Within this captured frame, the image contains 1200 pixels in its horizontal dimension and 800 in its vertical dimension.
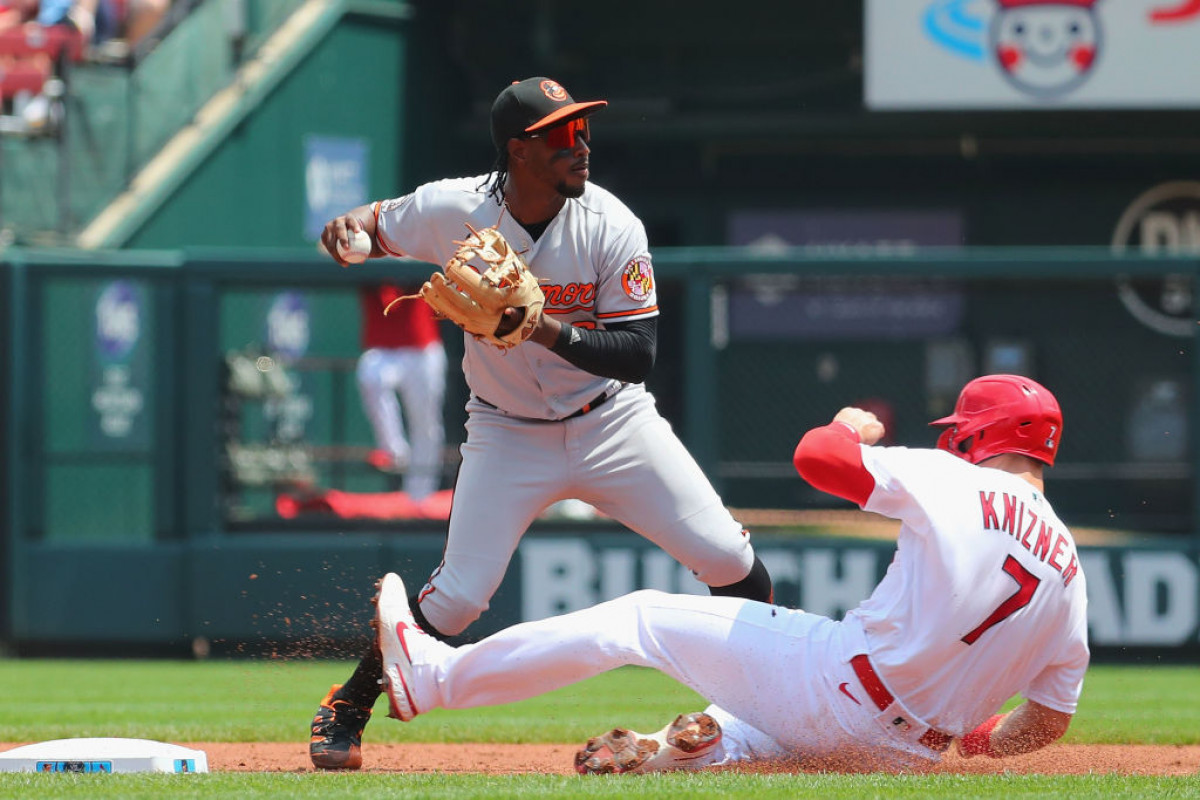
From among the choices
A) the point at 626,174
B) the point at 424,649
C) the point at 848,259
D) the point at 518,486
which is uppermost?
the point at 626,174

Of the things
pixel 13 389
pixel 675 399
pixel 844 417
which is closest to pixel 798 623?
pixel 844 417

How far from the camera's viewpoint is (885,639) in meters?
3.91

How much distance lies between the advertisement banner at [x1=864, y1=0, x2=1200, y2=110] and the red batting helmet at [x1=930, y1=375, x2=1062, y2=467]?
9056 mm

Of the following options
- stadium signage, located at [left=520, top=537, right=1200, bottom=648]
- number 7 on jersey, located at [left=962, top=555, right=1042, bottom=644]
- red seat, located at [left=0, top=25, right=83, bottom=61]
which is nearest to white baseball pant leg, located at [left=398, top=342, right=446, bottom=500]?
stadium signage, located at [left=520, top=537, right=1200, bottom=648]

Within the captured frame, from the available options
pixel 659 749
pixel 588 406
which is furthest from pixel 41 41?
pixel 659 749

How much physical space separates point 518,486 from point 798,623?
0.90 meters

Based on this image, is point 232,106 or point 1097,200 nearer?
point 232,106

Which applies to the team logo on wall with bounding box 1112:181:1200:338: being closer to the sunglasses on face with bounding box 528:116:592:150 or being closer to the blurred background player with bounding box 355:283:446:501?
the blurred background player with bounding box 355:283:446:501

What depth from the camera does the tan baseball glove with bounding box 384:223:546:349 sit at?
159 inches

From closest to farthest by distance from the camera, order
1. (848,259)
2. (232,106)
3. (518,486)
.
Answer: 1. (518,486)
2. (848,259)
3. (232,106)

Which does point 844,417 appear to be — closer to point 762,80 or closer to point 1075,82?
point 1075,82

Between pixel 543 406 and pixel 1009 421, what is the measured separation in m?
1.27

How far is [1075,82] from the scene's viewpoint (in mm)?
12875

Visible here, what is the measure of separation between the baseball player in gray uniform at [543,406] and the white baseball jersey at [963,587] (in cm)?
77
